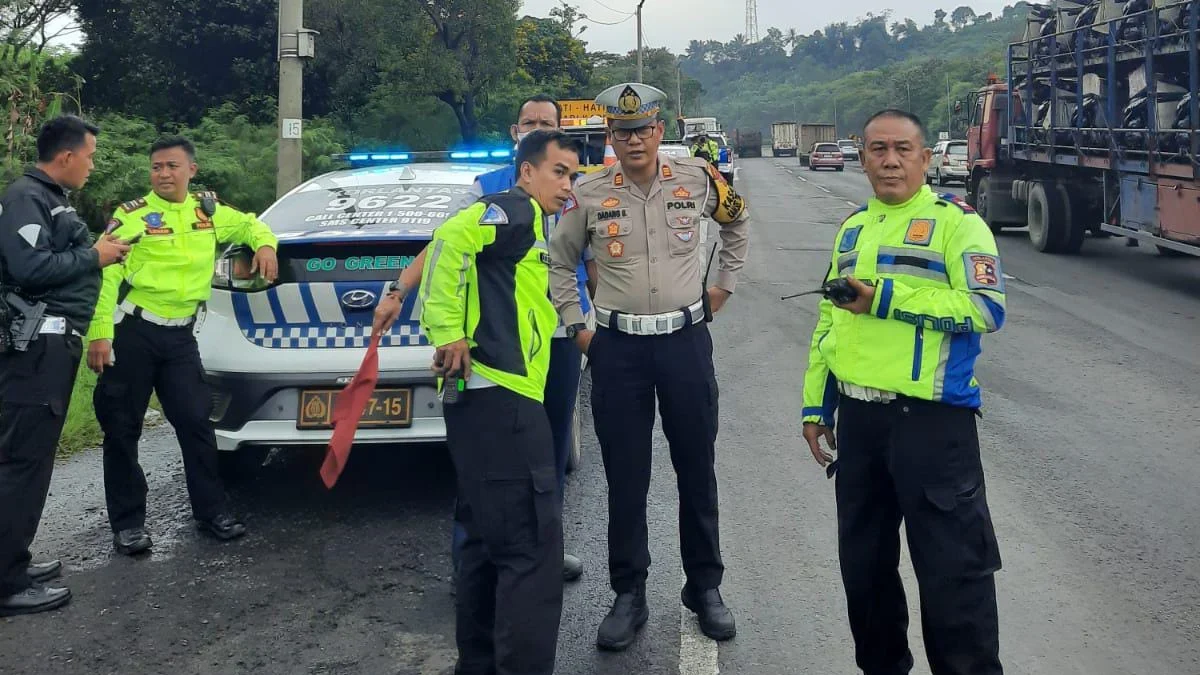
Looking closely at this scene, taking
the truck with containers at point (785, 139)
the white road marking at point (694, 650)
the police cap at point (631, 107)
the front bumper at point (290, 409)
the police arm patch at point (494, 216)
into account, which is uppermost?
the truck with containers at point (785, 139)

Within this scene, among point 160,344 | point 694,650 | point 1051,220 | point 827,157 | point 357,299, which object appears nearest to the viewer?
point 694,650

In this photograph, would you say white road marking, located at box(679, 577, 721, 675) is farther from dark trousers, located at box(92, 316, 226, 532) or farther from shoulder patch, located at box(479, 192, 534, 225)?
dark trousers, located at box(92, 316, 226, 532)

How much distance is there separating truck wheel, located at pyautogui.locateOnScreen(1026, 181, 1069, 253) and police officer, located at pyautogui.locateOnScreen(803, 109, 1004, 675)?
13.4m

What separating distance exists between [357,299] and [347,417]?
1715 millimetres

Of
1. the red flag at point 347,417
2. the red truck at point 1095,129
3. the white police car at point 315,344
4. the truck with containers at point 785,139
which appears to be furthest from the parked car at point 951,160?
the truck with containers at point 785,139

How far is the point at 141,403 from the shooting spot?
4906 millimetres

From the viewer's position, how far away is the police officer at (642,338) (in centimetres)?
394

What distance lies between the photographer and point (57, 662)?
12.6ft

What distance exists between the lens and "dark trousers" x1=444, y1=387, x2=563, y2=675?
328 centimetres

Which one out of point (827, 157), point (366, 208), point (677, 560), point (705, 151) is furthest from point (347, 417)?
point (827, 157)

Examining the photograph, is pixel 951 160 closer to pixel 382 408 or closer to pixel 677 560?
pixel 677 560

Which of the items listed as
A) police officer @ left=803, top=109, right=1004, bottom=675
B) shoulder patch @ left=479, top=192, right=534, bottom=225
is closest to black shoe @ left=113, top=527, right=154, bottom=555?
shoulder patch @ left=479, top=192, right=534, bottom=225

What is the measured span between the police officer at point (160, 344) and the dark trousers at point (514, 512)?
1.99 metres

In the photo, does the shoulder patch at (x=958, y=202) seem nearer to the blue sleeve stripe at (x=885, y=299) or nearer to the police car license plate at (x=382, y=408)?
the blue sleeve stripe at (x=885, y=299)
